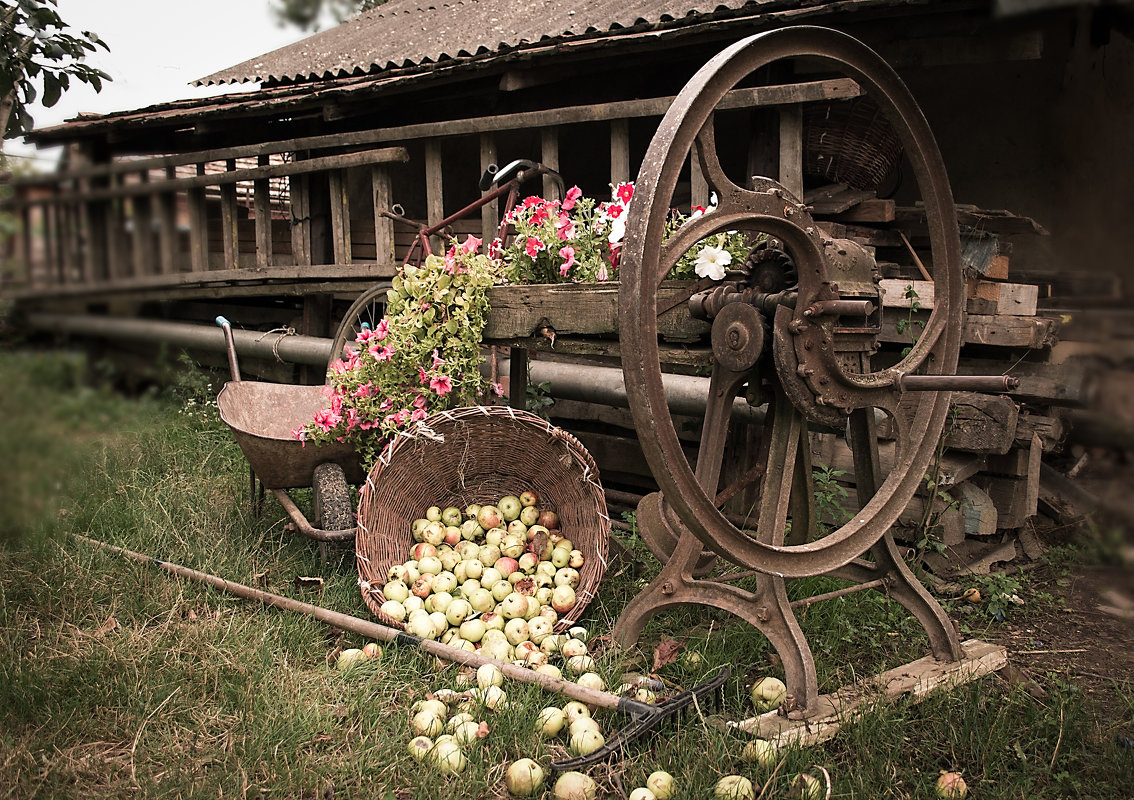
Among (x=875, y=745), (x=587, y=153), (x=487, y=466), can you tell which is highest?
(x=587, y=153)

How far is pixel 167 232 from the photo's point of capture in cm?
45

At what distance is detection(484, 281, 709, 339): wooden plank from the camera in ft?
8.69

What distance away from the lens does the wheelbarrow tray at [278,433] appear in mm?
3285

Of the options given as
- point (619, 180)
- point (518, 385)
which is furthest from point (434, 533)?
point (619, 180)

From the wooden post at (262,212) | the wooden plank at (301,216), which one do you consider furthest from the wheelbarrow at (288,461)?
the wooden plank at (301,216)

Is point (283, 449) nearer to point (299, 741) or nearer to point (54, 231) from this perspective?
point (299, 741)

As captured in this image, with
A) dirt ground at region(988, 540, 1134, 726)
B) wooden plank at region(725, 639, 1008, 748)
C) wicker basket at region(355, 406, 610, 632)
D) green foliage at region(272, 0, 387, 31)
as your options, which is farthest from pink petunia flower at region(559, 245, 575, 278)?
green foliage at region(272, 0, 387, 31)

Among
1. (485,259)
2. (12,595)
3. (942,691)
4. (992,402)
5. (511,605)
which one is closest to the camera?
(12,595)

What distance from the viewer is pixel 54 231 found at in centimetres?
40

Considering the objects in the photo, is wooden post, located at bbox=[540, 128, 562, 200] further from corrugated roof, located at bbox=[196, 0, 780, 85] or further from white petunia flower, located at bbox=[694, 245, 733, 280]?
white petunia flower, located at bbox=[694, 245, 733, 280]

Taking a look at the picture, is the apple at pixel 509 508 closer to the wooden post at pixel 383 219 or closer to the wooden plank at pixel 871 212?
the wooden plank at pixel 871 212

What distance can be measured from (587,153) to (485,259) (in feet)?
8.37

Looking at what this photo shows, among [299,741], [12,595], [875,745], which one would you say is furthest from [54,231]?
[875,745]

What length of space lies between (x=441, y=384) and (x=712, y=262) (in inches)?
47.6
